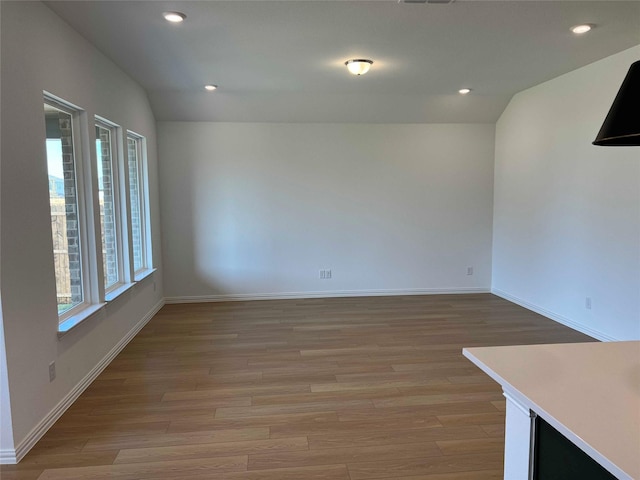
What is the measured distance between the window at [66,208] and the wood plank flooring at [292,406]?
0.71 m

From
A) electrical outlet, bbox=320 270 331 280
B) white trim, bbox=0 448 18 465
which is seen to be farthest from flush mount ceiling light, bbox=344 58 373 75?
white trim, bbox=0 448 18 465

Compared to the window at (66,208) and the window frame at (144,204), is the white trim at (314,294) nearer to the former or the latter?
the window frame at (144,204)

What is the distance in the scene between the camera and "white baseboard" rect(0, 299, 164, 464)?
2.21 meters

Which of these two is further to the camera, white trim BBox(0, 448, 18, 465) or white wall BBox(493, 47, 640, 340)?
white wall BBox(493, 47, 640, 340)

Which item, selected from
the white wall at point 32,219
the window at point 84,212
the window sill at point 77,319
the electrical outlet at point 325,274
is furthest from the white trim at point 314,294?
the white wall at point 32,219

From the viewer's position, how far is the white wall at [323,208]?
18.2 ft

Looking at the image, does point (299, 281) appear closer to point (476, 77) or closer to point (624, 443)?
point (476, 77)

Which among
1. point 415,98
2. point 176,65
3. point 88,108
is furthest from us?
point 415,98

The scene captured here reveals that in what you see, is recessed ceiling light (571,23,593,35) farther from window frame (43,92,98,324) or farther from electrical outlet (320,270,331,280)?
electrical outlet (320,270,331,280)

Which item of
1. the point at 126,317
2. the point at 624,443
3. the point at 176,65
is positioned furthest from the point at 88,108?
the point at 624,443

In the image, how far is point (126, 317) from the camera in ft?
13.3

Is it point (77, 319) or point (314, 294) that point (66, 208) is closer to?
point (77, 319)

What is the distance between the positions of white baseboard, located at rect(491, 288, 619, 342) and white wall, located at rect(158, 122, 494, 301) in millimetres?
468

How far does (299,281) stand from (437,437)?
3.56 metres
